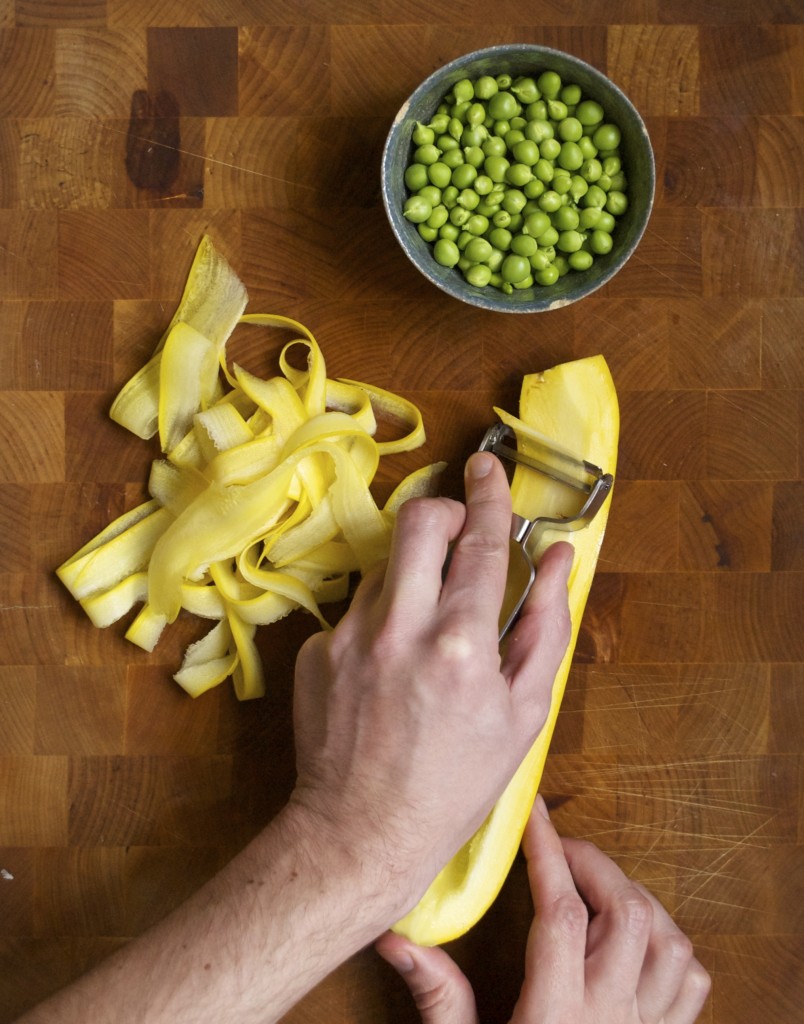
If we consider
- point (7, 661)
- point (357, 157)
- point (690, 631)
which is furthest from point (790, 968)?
point (357, 157)

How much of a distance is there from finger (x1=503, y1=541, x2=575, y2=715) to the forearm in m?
0.37

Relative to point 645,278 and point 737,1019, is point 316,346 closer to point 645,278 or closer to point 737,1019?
point 645,278

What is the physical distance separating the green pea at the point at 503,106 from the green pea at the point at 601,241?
Answer: 9.6 inches

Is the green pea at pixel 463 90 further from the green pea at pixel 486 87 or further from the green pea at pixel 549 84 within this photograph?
the green pea at pixel 549 84

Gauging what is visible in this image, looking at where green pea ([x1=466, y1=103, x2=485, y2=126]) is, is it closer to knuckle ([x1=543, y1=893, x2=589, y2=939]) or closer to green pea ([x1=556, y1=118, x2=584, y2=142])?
green pea ([x1=556, y1=118, x2=584, y2=142])

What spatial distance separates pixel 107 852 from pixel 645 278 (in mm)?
1487

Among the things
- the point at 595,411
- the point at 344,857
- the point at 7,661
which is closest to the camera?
the point at 344,857

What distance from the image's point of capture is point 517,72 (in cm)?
160

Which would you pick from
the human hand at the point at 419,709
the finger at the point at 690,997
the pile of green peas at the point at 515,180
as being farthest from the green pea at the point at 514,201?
the finger at the point at 690,997

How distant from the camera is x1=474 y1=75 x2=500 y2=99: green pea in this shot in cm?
155

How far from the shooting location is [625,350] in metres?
1.71

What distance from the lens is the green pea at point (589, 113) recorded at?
1.55 m

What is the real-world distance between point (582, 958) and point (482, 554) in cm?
79

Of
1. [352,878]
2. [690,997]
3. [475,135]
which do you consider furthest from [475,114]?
[690,997]
